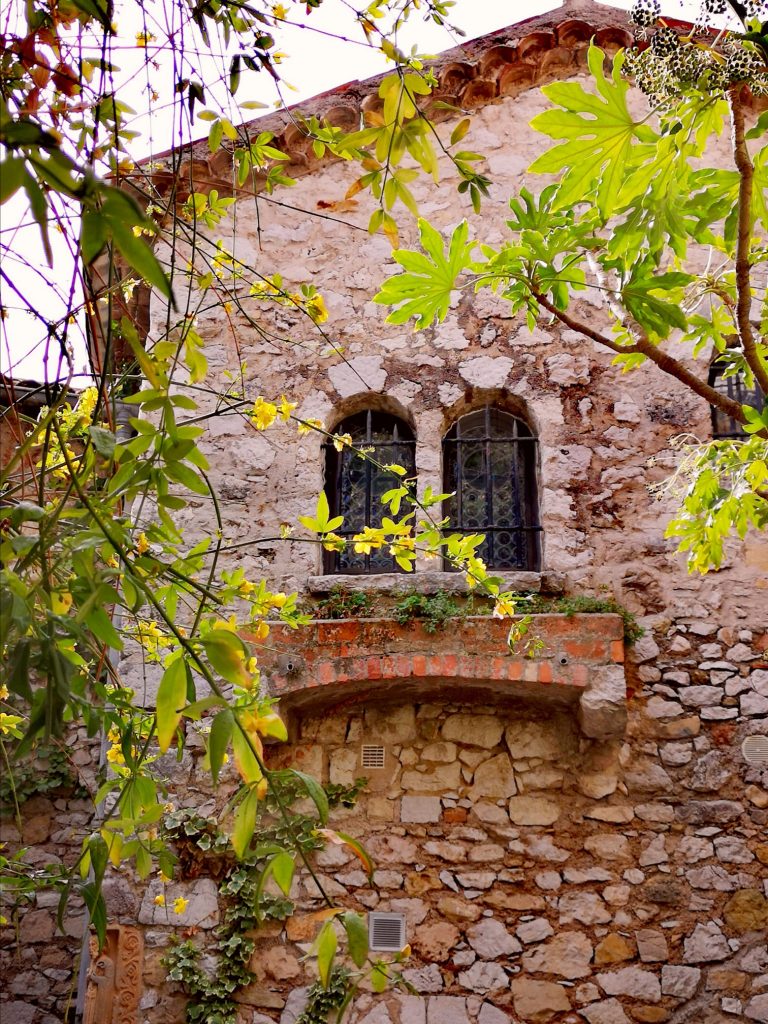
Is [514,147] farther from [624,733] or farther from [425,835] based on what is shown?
[425,835]

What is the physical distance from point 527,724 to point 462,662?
0.52 metres

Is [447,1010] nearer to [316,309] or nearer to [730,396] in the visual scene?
[316,309]

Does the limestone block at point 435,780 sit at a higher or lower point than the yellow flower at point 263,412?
lower

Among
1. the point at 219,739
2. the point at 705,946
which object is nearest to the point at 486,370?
the point at 705,946

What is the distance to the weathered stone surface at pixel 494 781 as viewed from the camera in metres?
4.23

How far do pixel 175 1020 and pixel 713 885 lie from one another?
2.30 metres

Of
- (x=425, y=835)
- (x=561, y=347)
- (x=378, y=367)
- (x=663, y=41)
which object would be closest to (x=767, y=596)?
(x=561, y=347)

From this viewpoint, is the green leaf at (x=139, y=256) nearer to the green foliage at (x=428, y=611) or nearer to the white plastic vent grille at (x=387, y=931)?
the green foliage at (x=428, y=611)

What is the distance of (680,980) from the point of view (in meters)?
3.81

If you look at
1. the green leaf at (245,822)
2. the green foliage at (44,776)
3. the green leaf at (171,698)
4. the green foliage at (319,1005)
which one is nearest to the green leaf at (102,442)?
the green leaf at (171,698)

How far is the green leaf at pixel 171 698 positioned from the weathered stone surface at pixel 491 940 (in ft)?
10.5

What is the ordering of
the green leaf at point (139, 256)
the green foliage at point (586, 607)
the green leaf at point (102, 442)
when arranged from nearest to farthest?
the green leaf at point (139, 256) → the green leaf at point (102, 442) → the green foliage at point (586, 607)

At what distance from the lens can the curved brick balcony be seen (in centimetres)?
403

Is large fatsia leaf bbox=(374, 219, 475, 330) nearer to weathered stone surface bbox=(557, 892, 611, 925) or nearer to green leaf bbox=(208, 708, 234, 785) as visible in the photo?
green leaf bbox=(208, 708, 234, 785)
